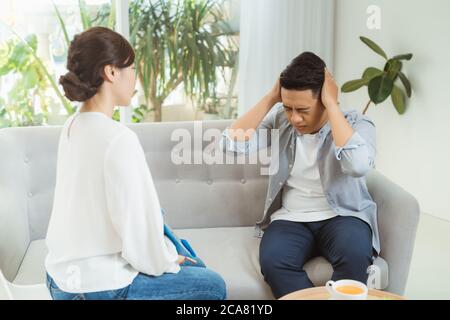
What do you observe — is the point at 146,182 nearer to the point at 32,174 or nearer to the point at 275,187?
the point at 275,187

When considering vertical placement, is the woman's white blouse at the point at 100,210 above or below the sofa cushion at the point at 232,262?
above

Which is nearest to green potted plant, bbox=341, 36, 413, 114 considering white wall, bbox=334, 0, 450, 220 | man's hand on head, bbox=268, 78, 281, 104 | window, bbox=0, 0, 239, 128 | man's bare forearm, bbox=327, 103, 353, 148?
white wall, bbox=334, 0, 450, 220

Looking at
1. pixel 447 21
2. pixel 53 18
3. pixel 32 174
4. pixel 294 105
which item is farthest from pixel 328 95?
pixel 53 18

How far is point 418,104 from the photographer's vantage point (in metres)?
3.15

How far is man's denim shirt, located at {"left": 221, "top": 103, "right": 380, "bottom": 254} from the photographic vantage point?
69.2 inches

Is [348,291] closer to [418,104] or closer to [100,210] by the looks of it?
[100,210]

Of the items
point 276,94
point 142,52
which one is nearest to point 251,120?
point 276,94

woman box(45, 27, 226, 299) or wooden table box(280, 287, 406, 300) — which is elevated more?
woman box(45, 27, 226, 299)

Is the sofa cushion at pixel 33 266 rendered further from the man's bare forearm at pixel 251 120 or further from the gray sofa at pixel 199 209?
the man's bare forearm at pixel 251 120

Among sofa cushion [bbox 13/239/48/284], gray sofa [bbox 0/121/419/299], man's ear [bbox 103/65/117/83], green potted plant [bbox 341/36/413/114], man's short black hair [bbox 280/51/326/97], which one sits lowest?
sofa cushion [bbox 13/239/48/284]

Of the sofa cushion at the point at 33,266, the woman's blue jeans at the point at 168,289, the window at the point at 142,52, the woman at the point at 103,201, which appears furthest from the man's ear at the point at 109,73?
the window at the point at 142,52

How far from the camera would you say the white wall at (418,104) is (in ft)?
9.80

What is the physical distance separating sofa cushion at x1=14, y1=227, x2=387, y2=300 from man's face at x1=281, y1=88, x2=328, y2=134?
1.38 ft

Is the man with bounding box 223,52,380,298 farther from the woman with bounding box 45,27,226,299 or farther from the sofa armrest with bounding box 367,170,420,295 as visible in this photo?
the woman with bounding box 45,27,226,299
